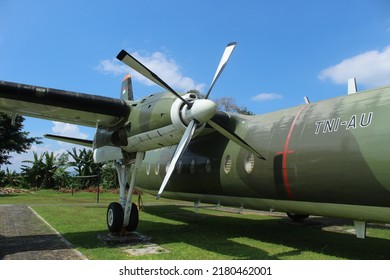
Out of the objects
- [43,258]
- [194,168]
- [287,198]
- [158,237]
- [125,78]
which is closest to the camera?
A: [43,258]

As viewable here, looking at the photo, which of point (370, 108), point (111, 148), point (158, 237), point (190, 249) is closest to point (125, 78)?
point (111, 148)

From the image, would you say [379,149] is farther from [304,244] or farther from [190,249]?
[190,249]

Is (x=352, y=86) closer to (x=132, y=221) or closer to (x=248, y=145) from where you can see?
(x=248, y=145)

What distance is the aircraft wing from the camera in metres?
9.02

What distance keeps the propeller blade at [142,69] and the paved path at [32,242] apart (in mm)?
4359

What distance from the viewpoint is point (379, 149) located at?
254 inches

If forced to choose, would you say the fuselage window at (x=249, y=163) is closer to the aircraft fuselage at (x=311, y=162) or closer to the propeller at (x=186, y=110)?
the aircraft fuselage at (x=311, y=162)

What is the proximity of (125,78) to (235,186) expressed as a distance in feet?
28.2

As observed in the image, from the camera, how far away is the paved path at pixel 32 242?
7.78m

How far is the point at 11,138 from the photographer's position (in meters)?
34.0

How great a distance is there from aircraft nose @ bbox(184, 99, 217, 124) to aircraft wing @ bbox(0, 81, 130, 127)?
9.10 feet

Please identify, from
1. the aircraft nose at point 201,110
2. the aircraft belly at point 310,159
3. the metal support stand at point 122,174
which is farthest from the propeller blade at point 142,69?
the metal support stand at point 122,174

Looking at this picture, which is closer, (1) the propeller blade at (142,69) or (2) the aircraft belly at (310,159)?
(2) the aircraft belly at (310,159)

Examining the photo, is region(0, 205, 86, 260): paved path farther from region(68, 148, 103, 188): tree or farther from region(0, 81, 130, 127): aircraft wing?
region(68, 148, 103, 188): tree
